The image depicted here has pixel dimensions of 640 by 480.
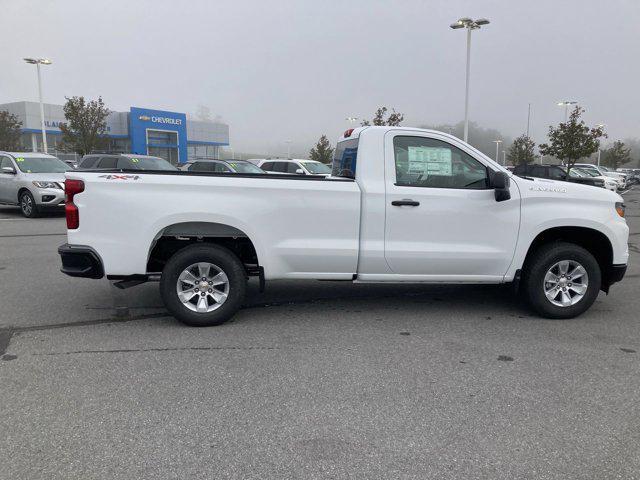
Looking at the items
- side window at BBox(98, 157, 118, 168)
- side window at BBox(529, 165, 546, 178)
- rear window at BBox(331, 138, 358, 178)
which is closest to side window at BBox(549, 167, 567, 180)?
side window at BBox(529, 165, 546, 178)

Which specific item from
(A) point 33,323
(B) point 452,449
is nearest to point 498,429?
(B) point 452,449

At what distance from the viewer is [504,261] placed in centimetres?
566

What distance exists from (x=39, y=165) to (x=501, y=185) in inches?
570

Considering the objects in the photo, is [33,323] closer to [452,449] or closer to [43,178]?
[452,449]

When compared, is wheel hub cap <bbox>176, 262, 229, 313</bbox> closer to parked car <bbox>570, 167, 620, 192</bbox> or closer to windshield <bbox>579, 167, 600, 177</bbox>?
parked car <bbox>570, 167, 620, 192</bbox>

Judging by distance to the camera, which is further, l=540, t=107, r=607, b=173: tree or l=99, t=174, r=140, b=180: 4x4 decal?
l=540, t=107, r=607, b=173: tree

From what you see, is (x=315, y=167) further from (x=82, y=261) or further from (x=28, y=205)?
(x=82, y=261)

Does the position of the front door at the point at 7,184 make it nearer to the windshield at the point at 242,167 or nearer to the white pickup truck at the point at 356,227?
the windshield at the point at 242,167

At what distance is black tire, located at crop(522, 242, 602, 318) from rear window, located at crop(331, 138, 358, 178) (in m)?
2.18

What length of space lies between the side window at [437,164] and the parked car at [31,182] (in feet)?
40.1

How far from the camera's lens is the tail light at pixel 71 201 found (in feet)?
16.8

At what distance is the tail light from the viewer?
5105 mm

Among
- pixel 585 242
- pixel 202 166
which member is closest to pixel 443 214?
pixel 585 242

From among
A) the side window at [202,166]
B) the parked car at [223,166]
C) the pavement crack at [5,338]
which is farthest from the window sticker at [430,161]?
the side window at [202,166]
